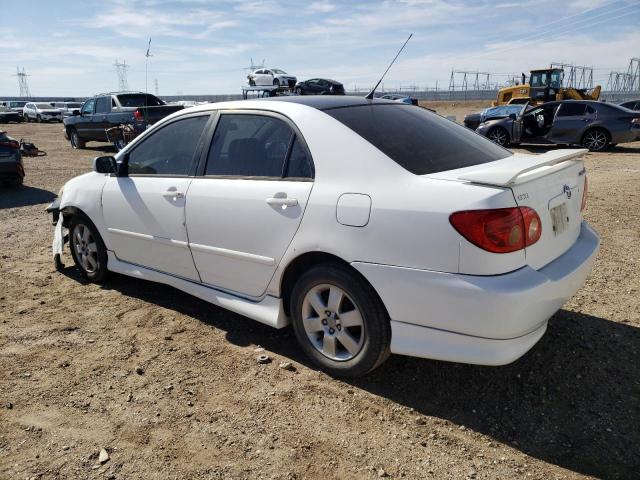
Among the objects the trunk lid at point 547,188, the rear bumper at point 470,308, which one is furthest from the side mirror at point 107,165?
the trunk lid at point 547,188

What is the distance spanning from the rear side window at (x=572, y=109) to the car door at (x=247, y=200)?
46.0 ft

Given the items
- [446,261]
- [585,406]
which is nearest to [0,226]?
[446,261]

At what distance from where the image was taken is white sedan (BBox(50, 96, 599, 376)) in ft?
8.01

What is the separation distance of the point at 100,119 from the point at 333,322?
16424mm

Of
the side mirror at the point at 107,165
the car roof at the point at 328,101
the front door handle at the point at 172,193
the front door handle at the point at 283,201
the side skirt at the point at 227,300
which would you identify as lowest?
the side skirt at the point at 227,300

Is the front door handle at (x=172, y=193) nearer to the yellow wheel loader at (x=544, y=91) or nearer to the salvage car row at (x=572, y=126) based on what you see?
the salvage car row at (x=572, y=126)

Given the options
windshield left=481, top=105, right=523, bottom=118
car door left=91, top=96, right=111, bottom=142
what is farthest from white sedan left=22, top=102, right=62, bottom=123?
windshield left=481, top=105, right=523, bottom=118

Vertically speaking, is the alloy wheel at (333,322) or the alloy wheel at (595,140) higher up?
the alloy wheel at (333,322)

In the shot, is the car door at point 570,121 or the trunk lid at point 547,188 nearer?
the trunk lid at point 547,188

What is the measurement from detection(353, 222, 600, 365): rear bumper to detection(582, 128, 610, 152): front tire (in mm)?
13961

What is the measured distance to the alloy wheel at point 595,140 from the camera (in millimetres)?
14648

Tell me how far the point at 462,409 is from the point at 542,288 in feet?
2.67

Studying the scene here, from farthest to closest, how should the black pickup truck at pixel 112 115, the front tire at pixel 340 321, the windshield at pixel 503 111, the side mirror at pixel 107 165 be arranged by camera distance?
the windshield at pixel 503 111, the black pickup truck at pixel 112 115, the side mirror at pixel 107 165, the front tire at pixel 340 321

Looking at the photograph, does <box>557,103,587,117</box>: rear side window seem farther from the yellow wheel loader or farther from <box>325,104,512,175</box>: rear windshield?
<box>325,104,512,175</box>: rear windshield
